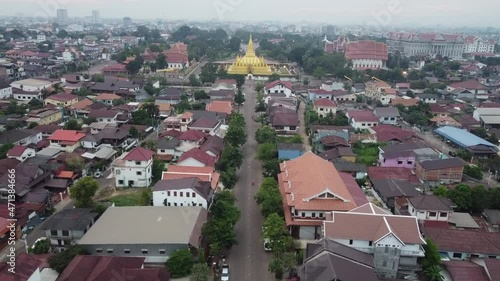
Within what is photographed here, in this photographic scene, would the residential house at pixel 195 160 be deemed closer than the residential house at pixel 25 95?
Yes

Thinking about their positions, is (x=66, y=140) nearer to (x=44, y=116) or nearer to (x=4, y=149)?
(x=4, y=149)

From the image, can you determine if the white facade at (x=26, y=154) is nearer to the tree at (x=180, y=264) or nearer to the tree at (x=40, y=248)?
the tree at (x=40, y=248)

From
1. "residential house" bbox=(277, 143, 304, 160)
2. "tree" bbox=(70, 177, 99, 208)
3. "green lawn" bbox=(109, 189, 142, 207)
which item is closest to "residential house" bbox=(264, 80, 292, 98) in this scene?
"residential house" bbox=(277, 143, 304, 160)

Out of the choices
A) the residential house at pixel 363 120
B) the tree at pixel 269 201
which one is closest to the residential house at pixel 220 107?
the residential house at pixel 363 120

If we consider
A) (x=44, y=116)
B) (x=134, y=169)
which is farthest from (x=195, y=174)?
(x=44, y=116)

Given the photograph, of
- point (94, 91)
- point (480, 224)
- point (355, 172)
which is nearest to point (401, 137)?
point (355, 172)

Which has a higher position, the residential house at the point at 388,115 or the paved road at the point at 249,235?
the residential house at the point at 388,115

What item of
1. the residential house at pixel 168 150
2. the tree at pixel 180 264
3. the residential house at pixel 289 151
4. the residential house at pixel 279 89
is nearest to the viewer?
the tree at pixel 180 264

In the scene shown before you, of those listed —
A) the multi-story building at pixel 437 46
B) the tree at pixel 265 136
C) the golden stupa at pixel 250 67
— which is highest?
the multi-story building at pixel 437 46
